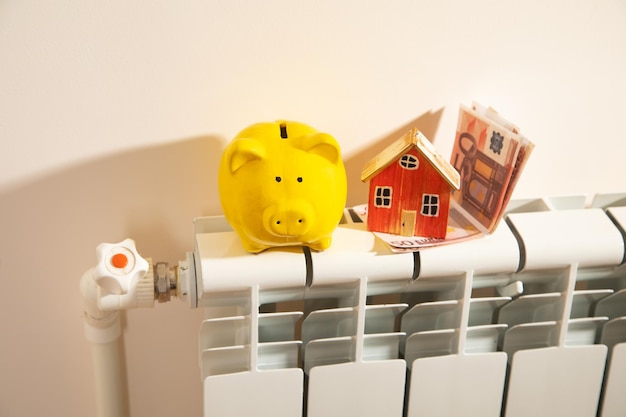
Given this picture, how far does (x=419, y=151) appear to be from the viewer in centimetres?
78

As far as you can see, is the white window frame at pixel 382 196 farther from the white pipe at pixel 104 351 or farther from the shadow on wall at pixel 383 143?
the white pipe at pixel 104 351

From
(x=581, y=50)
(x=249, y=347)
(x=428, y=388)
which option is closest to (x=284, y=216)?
(x=249, y=347)

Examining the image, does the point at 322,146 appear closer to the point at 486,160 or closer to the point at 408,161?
the point at 408,161

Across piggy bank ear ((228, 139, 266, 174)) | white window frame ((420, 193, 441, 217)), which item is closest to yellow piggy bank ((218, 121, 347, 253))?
piggy bank ear ((228, 139, 266, 174))

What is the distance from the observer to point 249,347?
80 centimetres

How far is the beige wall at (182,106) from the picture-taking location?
0.80 meters

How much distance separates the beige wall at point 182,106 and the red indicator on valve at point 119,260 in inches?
4.5

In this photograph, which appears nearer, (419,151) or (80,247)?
(419,151)

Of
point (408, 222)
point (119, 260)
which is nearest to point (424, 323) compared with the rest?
point (408, 222)

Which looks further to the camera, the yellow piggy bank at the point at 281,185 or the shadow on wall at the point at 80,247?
the shadow on wall at the point at 80,247

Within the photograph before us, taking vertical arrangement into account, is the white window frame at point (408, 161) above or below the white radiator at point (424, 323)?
above

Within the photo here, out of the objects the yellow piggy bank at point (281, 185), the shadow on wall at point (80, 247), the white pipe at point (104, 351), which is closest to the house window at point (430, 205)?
the yellow piggy bank at point (281, 185)

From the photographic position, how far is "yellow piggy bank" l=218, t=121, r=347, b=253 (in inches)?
28.5

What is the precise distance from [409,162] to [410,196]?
0.13 ft
